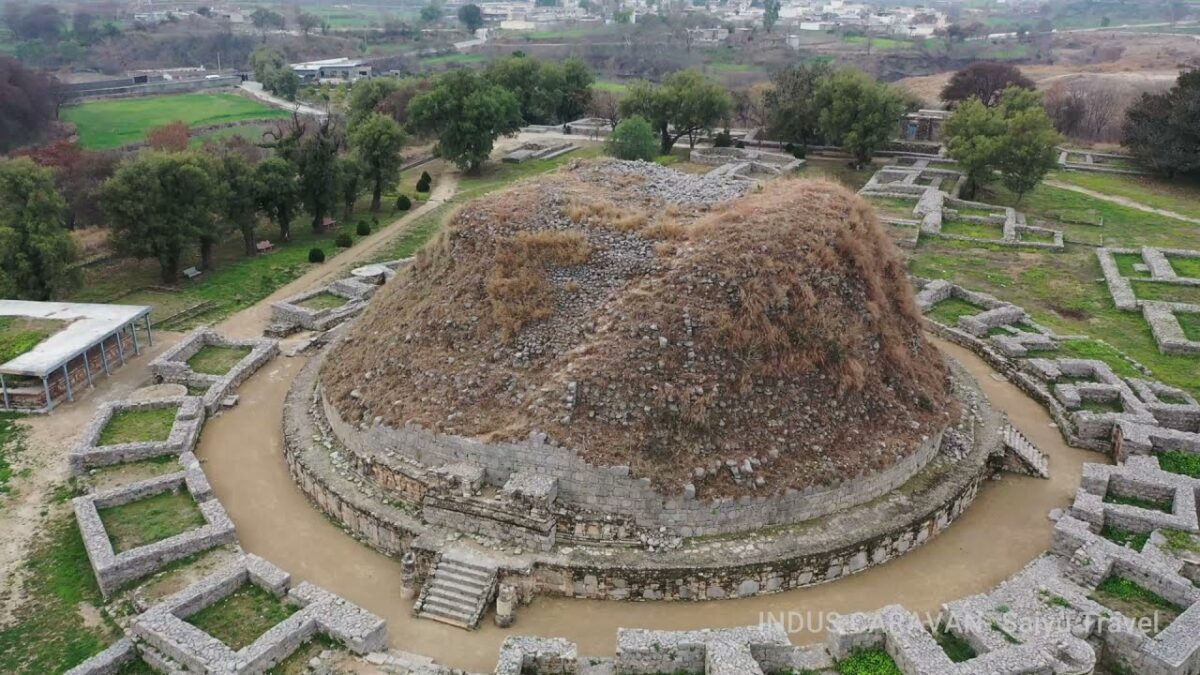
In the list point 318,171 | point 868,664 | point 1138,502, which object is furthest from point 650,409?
point 318,171

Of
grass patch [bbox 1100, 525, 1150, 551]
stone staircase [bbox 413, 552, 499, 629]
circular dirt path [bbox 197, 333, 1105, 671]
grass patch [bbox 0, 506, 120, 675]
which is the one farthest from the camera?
grass patch [bbox 1100, 525, 1150, 551]

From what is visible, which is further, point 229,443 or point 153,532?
point 229,443

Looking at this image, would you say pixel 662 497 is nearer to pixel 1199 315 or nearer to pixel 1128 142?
pixel 1199 315

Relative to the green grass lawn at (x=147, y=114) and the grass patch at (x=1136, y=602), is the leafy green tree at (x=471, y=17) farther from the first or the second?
the grass patch at (x=1136, y=602)

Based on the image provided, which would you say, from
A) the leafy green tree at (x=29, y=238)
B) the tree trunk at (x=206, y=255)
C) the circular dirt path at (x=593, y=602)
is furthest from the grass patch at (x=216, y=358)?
the tree trunk at (x=206, y=255)

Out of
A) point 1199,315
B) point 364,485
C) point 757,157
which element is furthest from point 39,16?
point 1199,315

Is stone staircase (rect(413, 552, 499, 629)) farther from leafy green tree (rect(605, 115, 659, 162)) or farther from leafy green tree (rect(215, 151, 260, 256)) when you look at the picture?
leafy green tree (rect(605, 115, 659, 162))

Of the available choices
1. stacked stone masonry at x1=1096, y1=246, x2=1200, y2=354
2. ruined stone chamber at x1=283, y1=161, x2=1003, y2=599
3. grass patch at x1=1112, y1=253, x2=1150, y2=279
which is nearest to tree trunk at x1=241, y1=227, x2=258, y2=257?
ruined stone chamber at x1=283, y1=161, x2=1003, y2=599
